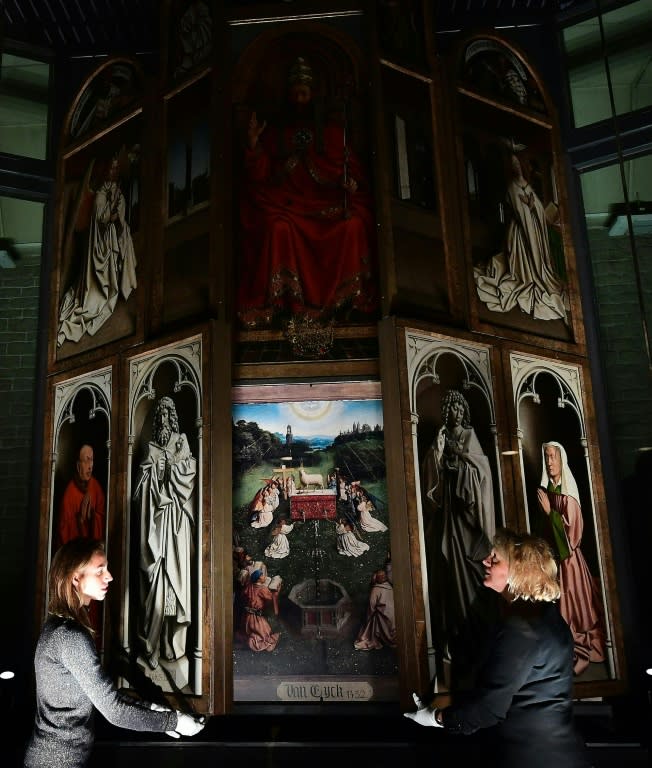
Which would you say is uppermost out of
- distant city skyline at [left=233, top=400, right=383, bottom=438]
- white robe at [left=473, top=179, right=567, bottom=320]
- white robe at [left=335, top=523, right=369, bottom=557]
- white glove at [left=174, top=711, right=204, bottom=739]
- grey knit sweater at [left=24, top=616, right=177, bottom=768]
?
white robe at [left=473, top=179, right=567, bottom=320]

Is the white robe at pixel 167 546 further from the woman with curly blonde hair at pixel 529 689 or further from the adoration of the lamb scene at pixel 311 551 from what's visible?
the woman with curly blonde hair at pixel 529 689

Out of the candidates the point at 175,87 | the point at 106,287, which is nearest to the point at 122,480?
the point at 106,287

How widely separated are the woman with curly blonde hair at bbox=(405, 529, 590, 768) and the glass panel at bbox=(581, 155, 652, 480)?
3.66 metres

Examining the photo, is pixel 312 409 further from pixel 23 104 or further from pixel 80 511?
pixel 23 104

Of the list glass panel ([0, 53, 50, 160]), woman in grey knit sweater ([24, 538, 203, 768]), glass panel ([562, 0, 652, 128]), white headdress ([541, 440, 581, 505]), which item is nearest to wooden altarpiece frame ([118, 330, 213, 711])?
woman in grey knit sweater ([24, 538, 203, 768])

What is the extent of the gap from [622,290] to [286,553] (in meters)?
4.16

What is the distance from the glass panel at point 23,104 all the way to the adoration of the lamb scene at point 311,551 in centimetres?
390

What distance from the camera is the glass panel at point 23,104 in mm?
7434

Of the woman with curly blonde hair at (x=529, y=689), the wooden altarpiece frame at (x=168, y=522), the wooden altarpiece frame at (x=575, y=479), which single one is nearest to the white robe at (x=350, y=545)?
the wooden altarpiece frame at (x=168, y=522)

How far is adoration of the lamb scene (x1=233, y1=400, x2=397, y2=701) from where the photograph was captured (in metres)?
5.17

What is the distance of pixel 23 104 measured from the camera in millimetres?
7504

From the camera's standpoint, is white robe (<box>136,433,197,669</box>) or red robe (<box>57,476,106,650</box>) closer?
white robe (<box>136,433,197,669</box>)

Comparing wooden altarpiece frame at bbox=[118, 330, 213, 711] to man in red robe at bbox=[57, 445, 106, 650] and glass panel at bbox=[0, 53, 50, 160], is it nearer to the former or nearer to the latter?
man in red robe at bbox=[57, 445, 106, 650]

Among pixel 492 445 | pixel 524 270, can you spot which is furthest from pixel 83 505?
pixel 524 270
